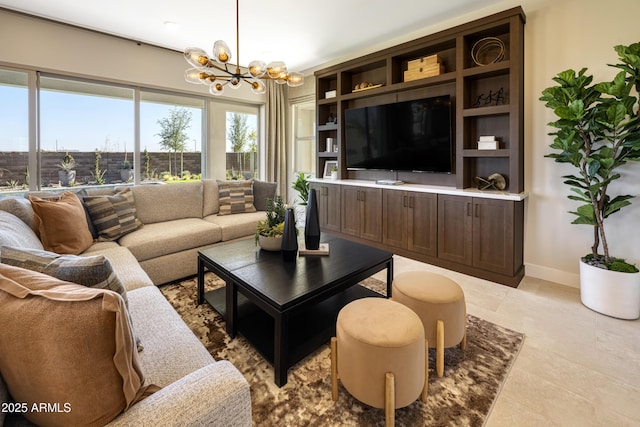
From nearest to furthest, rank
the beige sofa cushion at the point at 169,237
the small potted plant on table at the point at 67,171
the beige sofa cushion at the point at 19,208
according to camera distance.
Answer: the beige sofa cushion at the point at 19,208 < the beige sofa cushion at the point at 169,237 < the small potted plant on table at the point at 67,171

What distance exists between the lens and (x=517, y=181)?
295 centimetres

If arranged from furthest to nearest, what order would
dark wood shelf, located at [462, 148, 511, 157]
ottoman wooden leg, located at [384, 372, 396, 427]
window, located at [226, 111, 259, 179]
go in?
window, located at [226, 111, 259, 179]
dark wood shelf, located at [462, 148, 511, 157]
ottoman wooden leg, located at [384, 372, 396, 427]

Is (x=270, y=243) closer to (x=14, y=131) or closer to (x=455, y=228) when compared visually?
(x=455, y=228)

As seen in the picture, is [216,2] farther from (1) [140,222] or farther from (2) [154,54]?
(1) [140,222]

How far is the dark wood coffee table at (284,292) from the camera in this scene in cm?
167

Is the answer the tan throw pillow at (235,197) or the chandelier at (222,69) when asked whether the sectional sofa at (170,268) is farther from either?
the chandelier at (222,69)

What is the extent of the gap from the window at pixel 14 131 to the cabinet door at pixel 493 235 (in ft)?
16.3

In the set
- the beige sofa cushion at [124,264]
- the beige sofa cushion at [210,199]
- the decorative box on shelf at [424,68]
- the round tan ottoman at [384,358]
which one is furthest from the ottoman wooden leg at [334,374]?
the decorative box on shelf at [424,68]

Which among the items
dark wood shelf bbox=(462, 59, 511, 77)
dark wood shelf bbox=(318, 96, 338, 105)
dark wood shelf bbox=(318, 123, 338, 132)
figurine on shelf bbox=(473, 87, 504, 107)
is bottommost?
figurine on shelf bbox=(473, 87, 504, 107)

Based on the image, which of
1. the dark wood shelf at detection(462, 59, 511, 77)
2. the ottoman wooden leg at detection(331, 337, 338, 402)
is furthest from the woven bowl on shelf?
the ottoman wooden leg at detection(331, 337, 338, 402)

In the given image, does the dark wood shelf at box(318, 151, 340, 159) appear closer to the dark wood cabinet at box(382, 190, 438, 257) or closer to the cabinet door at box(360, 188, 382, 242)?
Result: the cabinet door at box(360, 188, 382, 242)

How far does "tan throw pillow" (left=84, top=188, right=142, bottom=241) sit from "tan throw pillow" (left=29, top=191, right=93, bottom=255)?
0.24m

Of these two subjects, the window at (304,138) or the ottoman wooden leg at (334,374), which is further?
the window at (304,138)

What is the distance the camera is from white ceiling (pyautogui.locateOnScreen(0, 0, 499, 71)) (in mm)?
3184
